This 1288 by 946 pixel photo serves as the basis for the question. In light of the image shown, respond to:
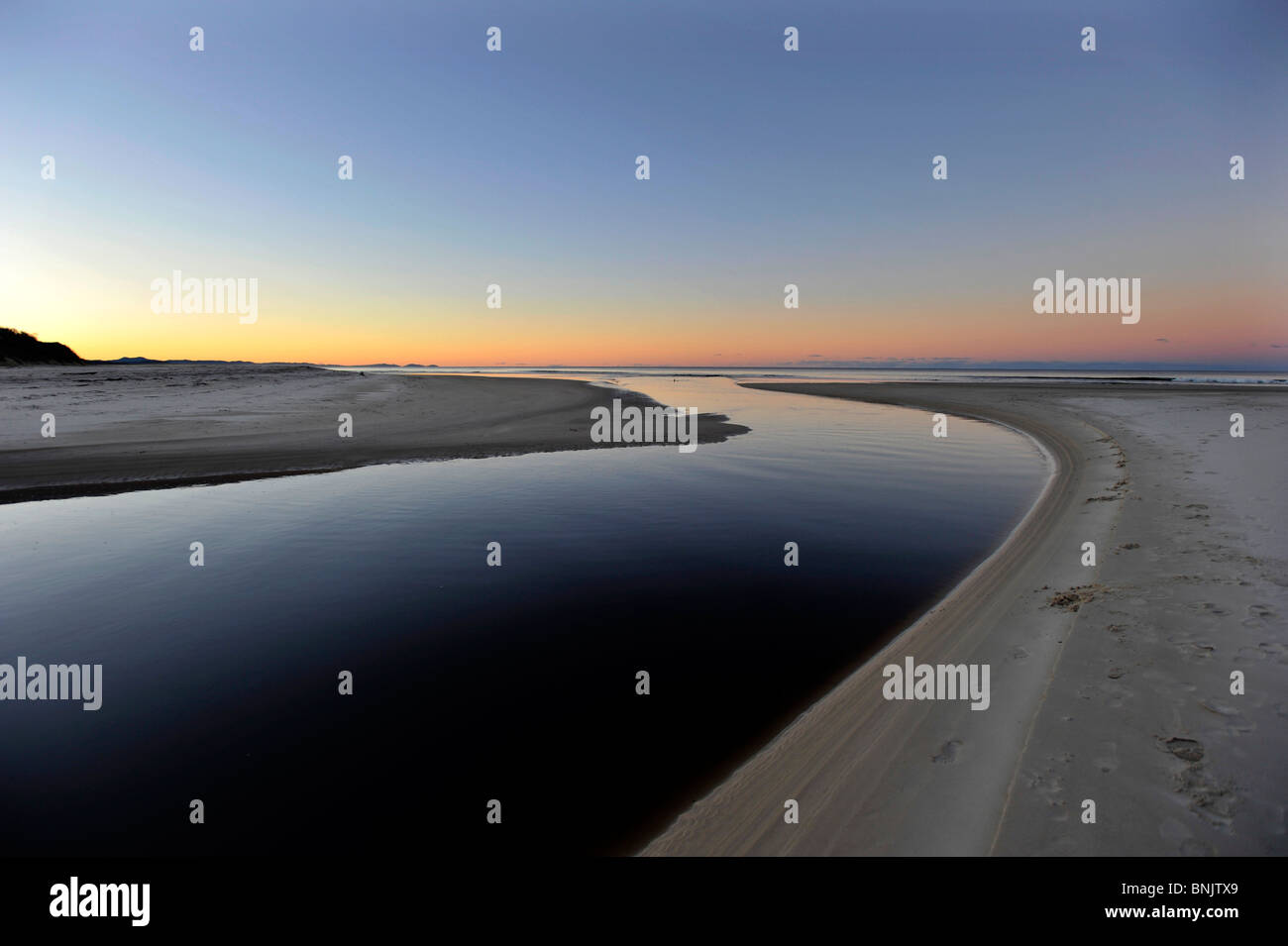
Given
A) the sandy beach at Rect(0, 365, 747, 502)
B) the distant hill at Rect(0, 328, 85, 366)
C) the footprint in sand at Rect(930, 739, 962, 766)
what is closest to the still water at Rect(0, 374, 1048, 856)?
the footprint in sand at Rect(930, 739, 962, 766)

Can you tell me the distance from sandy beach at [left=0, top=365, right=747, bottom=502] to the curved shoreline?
18940mm

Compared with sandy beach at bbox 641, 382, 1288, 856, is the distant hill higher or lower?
higher

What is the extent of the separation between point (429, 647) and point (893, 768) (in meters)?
5.76

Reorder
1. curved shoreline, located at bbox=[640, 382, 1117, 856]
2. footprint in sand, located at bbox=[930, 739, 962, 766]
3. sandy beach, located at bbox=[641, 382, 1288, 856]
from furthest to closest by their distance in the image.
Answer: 1. footprint in sand, located at bbox=[930, 739, 962, 766]
2. curved shoreline, located at bbox=[640, 382, 1117, 856]
3. sandy beach, located at bbox=[641, 382, 1288, 856]

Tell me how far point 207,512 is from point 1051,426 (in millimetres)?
38771

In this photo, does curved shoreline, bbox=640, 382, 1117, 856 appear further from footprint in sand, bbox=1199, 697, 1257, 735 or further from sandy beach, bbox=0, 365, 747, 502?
sandy beach, bbox=0, 365, 747, 502

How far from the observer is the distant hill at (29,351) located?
76356mm

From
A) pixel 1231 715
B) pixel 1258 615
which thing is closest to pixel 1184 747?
pixel 1231 715

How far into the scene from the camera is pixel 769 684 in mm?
6527

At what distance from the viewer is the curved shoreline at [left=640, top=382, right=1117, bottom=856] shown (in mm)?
3994
